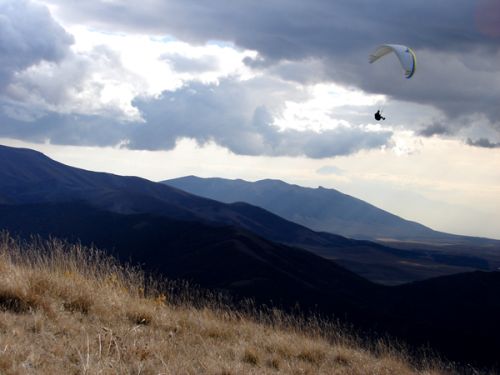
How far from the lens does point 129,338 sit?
19.6 feet

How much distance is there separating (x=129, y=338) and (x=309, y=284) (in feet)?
201

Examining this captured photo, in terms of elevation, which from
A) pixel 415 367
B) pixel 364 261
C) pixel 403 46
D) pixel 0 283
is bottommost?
pixel 364 261

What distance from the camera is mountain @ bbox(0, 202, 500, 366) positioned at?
1806 inches

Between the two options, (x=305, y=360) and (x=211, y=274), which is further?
(x=211, y=274)

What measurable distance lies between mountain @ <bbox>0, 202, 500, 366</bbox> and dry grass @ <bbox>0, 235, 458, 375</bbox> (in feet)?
102

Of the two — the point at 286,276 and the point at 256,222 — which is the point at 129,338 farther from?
the point at 256,222

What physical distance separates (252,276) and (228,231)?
82.6ft

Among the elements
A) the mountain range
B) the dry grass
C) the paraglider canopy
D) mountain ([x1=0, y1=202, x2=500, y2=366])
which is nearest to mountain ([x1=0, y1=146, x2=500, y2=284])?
the mountain range

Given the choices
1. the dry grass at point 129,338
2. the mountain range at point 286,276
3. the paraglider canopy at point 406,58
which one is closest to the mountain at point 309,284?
the mountain range at point 286,276

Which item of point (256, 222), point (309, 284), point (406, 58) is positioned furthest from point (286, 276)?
point (256, 222)

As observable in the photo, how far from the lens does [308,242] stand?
18275cm

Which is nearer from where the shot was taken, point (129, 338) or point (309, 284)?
point (129, 338)

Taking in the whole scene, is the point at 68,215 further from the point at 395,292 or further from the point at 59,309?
the point at 59,309

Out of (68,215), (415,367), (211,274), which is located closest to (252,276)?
(211,274)
